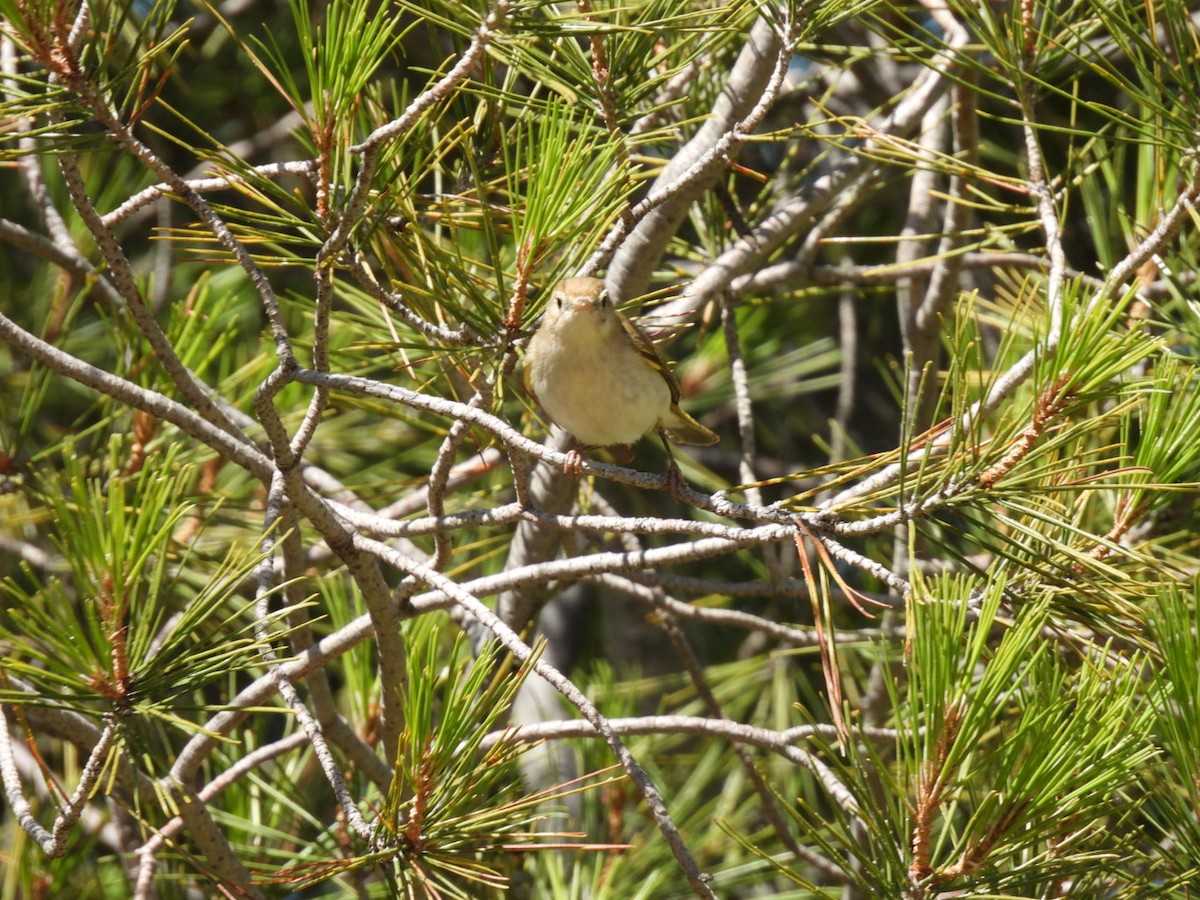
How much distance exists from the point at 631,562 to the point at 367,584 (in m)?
0.40

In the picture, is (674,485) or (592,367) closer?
(674,485)

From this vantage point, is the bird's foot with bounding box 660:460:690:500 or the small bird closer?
the bird's foot with bounding box 660:460:690:500

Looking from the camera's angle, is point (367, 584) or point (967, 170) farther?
→ point (967, 170)

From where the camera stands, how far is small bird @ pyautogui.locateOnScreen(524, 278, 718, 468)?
94.0 inches

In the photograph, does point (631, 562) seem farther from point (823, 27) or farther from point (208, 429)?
point (823, 27)

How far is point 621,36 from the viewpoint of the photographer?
73.5 inches

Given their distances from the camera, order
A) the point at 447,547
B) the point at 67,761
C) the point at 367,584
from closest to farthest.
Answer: the point at 367,584 → the point at 447,547 → the point at 67,761

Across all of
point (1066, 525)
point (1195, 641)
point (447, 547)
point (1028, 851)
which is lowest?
point (1028, 851)

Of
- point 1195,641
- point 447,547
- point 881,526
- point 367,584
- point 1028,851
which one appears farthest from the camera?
point 447,547

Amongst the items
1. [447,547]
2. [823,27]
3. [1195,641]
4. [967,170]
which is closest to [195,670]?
[447,547]

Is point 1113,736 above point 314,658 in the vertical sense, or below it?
above

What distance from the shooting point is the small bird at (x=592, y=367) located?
239 cm

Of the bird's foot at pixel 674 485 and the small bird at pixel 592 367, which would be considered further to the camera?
the small bird at pixel 592 367

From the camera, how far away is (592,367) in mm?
2455
